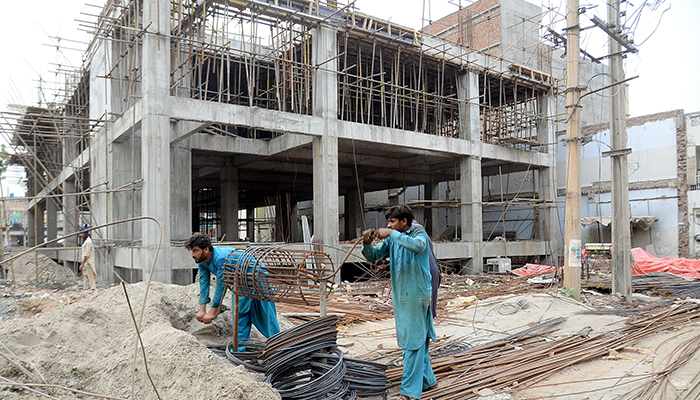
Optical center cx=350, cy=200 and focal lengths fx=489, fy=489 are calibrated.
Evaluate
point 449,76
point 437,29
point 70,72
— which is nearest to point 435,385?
point 449,76

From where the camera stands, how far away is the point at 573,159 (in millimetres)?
8711

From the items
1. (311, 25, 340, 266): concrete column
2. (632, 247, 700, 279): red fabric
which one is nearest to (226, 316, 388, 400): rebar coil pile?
(311, 25, 340, 266): concrete column

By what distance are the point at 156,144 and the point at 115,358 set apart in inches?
321

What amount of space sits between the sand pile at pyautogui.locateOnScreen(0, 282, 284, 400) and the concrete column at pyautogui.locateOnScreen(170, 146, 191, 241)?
27.5ft

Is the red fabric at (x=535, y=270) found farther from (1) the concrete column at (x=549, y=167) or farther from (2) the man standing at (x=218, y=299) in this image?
(2) the man standing at (x=218, y=299)

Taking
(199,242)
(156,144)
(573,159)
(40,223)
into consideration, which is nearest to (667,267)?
(573,159)

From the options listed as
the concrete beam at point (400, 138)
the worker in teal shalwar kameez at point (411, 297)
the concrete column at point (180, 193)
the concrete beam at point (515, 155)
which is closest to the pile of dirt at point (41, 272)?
the concrete column at point (180, 193)

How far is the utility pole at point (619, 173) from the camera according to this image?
9391 millimetres

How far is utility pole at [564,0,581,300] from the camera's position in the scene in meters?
8.66

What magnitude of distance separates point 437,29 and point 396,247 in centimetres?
2904

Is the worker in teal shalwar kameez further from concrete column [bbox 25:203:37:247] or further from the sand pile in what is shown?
concrete column [bbox 25:203:37:247]

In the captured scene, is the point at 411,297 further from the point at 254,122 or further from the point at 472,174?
the point at 472,174

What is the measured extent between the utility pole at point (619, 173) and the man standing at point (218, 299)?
7.32 meters

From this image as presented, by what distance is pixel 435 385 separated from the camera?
4.77 m
